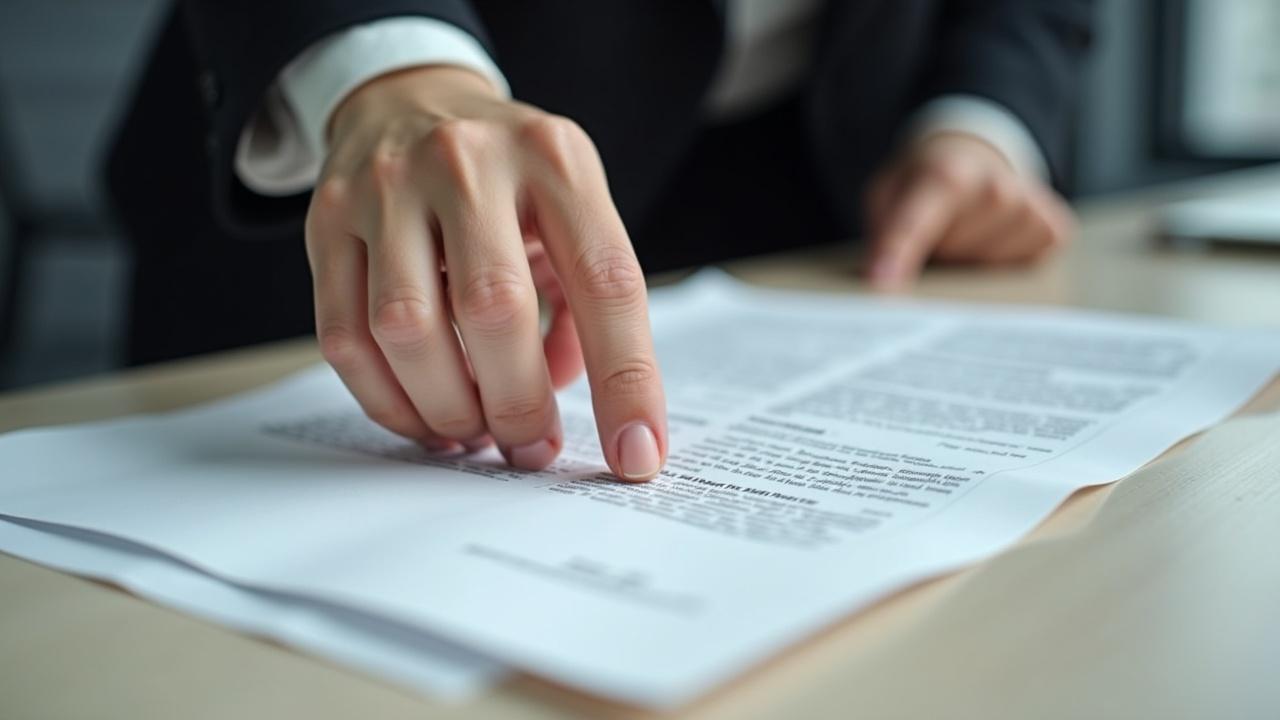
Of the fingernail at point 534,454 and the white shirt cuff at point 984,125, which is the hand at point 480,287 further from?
the white shirt cuff at point 984,125

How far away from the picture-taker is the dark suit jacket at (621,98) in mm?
917

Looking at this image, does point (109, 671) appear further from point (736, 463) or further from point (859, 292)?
point (859, 292)

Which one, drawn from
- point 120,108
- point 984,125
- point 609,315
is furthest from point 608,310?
point 120,108

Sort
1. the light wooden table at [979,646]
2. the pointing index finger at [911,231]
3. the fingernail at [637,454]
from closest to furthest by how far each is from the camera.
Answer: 1. the light wooden table at [979,646]
2. the fingernail at [637,454]
3. the pointing index finger at [911,231]

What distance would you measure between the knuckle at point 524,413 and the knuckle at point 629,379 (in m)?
0.02

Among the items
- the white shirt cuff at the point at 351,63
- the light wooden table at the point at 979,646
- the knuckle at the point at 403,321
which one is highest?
the white shirt cuff at the point at 351,63

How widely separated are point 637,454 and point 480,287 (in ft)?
0.28

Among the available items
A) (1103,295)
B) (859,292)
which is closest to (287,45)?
(859,292)

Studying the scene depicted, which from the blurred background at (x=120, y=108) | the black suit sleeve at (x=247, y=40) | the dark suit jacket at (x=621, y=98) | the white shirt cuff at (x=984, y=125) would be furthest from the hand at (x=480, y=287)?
the blurred background at (x=120, y=108)

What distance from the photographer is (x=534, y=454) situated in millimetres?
410

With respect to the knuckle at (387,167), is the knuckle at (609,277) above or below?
below

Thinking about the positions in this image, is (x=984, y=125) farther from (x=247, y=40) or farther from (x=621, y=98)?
(x=247, y=40)

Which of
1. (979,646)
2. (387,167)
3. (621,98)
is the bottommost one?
(979,646)

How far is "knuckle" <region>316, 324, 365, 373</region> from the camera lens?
41 centimetres
